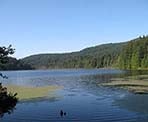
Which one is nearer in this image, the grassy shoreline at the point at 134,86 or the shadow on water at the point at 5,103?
the shadow on water at the point at 5,103

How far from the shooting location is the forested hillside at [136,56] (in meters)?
153

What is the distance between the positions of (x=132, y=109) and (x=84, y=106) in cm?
637

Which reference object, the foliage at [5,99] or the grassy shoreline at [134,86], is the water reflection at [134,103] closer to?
the grassy shoreline at [134,86]

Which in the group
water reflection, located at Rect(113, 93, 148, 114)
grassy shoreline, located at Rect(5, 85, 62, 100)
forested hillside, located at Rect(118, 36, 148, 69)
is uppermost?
forested hillside, located at Rect(118, 36, 148, 69)

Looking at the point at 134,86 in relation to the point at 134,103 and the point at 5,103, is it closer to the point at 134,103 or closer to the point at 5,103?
the point at 134,103

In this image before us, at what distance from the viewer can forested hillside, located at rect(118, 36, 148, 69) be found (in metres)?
153

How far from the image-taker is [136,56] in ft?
512

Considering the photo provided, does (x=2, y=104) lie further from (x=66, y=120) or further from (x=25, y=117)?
(x=66, y=120)

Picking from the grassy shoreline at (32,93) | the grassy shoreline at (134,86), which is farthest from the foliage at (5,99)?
the grassy shoreline at (134,86)

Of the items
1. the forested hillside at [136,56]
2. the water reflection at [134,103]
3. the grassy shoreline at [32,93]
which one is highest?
the forested hillside at [136,56]

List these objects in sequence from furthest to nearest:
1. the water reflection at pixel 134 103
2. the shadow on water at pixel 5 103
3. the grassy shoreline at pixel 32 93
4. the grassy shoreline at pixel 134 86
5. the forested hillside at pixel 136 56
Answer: the forested hillside at pixel 136 56, the grassy shoreline at pixel 134 86, the grassy shoreline at pixel 32 93, the shadow on water at pixel 5 103, the water reflection at pixel 134 103

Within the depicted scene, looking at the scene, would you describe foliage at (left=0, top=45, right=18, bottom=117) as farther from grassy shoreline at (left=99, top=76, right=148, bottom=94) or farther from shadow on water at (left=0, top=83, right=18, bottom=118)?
grassy shoreline at (left=99, top=76, right=148, bottom=94)

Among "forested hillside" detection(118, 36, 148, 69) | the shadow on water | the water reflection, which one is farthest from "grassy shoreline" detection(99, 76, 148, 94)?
"forested hillside" detection(118, 36, 148, 69)

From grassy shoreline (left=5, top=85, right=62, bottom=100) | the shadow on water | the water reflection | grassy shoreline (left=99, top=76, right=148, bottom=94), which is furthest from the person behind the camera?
grassy shoreline (left=99, top=76, right=148, bottom=94)
